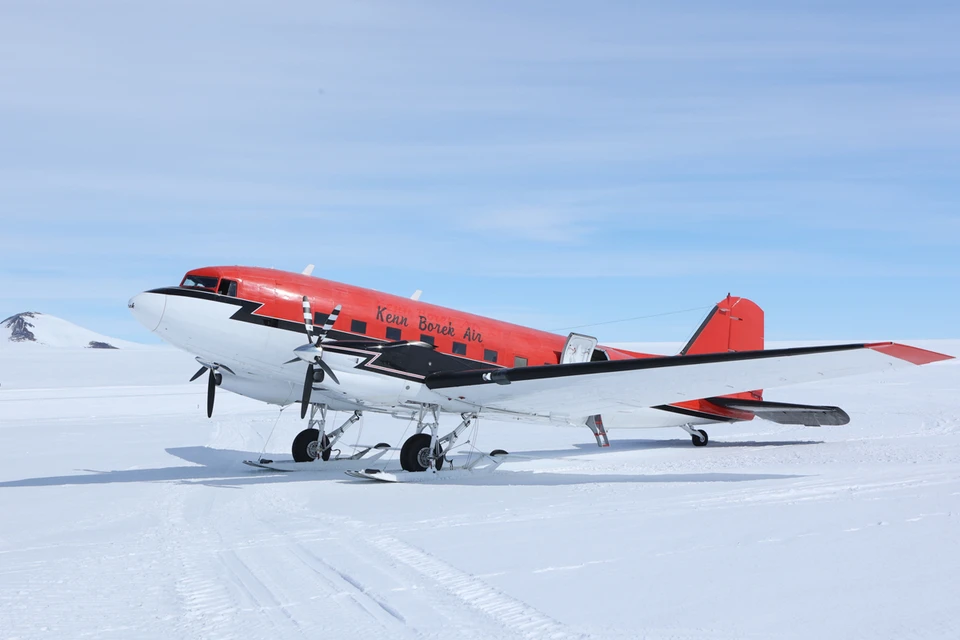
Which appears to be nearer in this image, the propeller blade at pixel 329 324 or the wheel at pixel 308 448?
the propeller blade at pixel 329 324

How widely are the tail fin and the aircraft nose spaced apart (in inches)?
567

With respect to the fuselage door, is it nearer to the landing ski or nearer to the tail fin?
the tail fin

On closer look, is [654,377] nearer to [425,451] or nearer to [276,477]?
[425,451]

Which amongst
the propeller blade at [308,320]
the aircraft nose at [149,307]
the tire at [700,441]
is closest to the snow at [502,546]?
the tire at [700,441]

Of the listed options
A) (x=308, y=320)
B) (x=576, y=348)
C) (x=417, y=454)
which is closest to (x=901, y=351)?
(x=576, y=348)

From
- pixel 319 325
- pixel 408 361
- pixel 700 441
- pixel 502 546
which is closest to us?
pixel 502 546

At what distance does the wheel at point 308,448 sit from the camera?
60.2ft

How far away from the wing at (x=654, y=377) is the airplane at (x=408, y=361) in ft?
0.09

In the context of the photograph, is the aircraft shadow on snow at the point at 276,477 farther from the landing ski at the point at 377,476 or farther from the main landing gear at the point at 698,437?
the main landing gear at the point at 698,437

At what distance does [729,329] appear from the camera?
22.5 m

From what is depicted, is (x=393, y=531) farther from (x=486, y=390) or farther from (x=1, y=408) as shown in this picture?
(x=1, y=408)

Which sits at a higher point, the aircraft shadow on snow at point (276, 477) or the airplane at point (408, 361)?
the airplane at point (408, 361)

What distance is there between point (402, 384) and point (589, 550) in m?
7.72

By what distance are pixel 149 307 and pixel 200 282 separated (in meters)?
1.09
